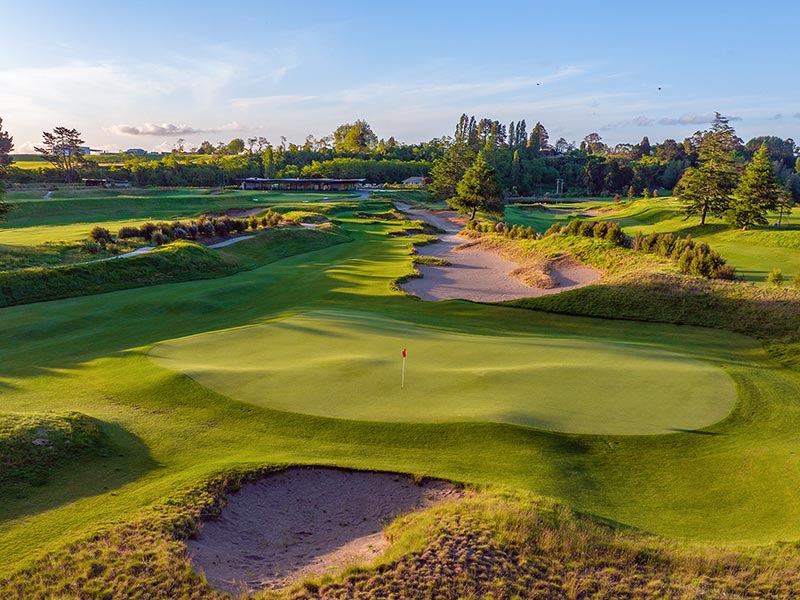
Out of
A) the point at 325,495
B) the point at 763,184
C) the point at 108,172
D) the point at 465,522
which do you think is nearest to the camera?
the point at 465,522

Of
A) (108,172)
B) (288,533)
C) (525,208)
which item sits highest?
(108,172)

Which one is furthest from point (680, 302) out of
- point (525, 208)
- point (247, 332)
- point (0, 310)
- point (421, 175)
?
point (421, 175)

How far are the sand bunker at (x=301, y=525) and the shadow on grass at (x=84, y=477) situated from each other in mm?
2380

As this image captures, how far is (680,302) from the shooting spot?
82.9ft

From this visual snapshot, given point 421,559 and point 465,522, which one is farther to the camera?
point 465,522

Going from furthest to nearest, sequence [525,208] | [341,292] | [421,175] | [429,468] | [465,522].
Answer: [421,175] < [525,208] < [341,292] < [429,468] < [465,522]

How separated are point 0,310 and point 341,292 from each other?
16.5 metres

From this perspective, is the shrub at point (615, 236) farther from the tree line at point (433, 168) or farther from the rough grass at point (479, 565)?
the tree line at point (433, 168)

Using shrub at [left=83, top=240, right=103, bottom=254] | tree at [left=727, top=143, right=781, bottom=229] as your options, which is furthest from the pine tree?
shrub at [left=83, top=240, right=103, bottom=254]

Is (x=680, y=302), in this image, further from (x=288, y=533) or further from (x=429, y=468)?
(x=288, y=533)

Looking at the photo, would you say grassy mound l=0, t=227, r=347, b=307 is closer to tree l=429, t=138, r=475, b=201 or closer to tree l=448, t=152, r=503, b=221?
tree l=448, t=152, r=503, b=221

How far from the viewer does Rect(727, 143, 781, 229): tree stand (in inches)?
1975

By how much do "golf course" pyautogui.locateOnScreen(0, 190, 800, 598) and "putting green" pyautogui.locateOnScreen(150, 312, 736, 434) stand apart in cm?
7

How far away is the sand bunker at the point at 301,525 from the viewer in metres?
7.29
